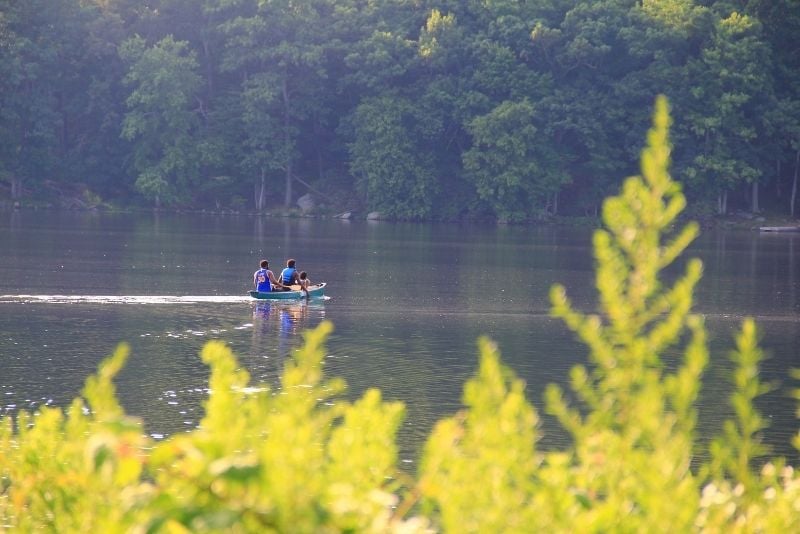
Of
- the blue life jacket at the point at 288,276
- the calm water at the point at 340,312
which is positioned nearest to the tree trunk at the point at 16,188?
the calm water at the point at 340,312

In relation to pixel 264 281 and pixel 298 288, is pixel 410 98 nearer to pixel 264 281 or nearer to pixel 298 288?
pixel 298 288

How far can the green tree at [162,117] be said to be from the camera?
7944 cm

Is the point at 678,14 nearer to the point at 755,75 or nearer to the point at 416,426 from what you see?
the point at 755,75

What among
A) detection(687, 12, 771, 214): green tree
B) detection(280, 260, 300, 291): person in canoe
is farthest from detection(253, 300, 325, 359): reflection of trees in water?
detection(687, 12, 771, 214): green tree

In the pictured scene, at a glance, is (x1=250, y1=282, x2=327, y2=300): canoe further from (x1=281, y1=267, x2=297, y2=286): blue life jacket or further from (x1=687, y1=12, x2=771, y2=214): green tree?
(x1=687, y1=12, x2=771, y2=214): green tree

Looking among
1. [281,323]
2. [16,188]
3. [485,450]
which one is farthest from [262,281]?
[16,188]

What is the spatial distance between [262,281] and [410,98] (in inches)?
1979

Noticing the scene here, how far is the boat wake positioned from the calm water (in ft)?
0.25

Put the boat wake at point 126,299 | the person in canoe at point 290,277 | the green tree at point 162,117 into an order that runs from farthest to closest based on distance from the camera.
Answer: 1. the green tree at point 162,117
2. the person in canoe at point 290,277
3. the boat wake at point 126,299

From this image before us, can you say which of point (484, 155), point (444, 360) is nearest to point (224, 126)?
point (484, 155)

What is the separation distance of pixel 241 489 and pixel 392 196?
78.2 m

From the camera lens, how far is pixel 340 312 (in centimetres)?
3269

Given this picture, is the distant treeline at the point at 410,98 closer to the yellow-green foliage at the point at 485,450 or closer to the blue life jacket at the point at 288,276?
the blue life jacket at the point at 288,276

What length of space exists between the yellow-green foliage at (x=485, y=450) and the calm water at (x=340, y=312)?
11.8 metres
